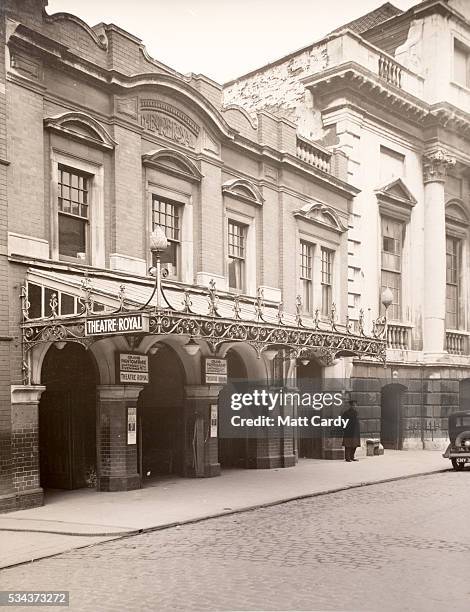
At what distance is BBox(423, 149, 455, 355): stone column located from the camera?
2806 centimetres

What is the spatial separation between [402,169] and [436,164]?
1.46 m

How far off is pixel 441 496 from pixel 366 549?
236 inches

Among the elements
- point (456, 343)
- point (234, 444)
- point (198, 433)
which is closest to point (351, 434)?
point (234, 444)

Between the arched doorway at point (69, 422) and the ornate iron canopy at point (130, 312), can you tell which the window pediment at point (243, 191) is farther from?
the arched doorway at point (69, 422)

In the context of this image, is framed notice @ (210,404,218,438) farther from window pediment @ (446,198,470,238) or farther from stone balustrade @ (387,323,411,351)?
window pediment @ (446,198,470,238)

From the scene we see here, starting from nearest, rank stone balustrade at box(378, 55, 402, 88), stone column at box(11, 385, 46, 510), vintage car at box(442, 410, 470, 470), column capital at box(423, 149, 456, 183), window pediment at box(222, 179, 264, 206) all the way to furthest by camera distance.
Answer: stone column at box(11, 385, 46, 510) < window pediment at box(222, 179, 264, 206) < vintage car at box(442, 410, 470, 470) < stone balustrade at box(378, 55, 402, 88) < column capital at box(423, 149, 456, 183)

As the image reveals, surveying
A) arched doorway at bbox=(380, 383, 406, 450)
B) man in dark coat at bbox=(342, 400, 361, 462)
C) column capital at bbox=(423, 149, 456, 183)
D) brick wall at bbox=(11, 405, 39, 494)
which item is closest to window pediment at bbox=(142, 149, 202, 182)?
brick wall at bbox=(11, 405, 39, 494)

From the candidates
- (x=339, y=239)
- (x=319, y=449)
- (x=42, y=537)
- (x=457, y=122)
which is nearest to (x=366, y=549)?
(x=42, y=537)

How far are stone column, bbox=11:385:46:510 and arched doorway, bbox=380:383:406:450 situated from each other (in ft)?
51.7

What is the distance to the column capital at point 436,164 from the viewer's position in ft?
92.9

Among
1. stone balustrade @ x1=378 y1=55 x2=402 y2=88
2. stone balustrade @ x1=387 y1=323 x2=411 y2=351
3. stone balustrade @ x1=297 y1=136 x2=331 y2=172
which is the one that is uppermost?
stone balustrade @ x1=378 y1=55 x2=402 y2=88

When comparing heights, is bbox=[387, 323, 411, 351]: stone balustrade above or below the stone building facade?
below

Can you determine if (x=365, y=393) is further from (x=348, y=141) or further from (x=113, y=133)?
(x=113, y=133)

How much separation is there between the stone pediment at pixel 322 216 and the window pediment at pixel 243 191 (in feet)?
5.83
